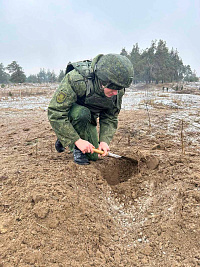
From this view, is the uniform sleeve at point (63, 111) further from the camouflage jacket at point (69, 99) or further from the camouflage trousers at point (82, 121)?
the camouflage trousers at point (82, 121)

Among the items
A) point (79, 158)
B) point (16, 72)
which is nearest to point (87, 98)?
point (79, 158)

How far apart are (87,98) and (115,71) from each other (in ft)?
1.65

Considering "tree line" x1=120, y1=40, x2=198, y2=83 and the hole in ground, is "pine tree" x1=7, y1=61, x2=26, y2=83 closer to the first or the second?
"tree line" x1=120, y1=40, x2=198, y2=83

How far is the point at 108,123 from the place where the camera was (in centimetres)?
257

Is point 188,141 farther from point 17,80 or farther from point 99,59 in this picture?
point 17,80

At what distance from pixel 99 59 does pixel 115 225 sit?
1.59 meters

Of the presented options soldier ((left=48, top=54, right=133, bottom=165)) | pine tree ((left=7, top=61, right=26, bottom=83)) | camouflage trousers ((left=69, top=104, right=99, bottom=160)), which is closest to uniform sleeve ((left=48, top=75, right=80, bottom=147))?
soldier ((left=48, top=54, right=133, bottom=165))

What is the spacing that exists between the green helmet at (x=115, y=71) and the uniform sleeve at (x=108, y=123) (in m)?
0.52

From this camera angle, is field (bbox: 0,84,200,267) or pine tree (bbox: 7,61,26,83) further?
pine tree (bbox: 7,61,26,83)

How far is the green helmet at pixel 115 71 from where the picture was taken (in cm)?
186

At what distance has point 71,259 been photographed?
1.27m

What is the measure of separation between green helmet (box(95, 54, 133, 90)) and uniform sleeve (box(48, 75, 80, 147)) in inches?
14.1

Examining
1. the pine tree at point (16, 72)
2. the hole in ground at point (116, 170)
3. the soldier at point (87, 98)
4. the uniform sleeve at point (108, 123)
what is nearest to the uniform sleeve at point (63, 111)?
the soldier at point (87, 98)

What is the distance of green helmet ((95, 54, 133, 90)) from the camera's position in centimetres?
186
